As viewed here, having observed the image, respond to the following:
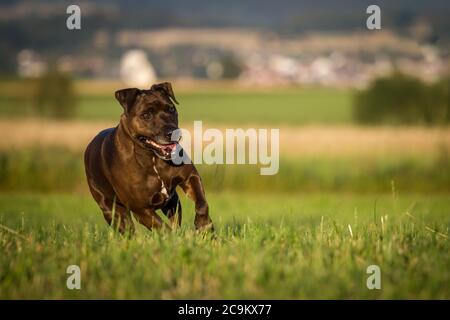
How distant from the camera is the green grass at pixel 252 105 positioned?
54.9 metres

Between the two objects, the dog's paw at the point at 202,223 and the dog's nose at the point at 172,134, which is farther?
the dog's paw at the point at 202,223

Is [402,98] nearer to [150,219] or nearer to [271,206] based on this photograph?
[271,206]

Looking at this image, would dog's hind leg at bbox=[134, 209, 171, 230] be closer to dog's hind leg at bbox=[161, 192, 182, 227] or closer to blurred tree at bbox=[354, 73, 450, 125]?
dog's hind leg at bbox=[161, 192, 182, 227]

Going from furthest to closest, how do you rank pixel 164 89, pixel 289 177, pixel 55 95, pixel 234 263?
pixel 55 95, pixel 289 177, pixel 164 89, pixel 234 263

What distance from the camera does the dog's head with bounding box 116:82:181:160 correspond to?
7.32 meters

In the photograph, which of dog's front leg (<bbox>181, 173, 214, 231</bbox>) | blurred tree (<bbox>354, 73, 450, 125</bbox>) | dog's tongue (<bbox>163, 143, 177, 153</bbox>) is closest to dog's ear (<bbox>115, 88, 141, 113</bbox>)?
dog's tongue (<bbox>163, 143, 177, 153</bbox>)

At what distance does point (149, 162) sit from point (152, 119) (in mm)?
387

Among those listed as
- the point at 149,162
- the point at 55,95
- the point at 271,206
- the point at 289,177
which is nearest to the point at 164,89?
the point at 149,162

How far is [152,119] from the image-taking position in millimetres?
7395

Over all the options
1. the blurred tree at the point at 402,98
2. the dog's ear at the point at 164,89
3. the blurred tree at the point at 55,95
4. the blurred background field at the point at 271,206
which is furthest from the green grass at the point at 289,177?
the blurred tree at the point at 55,95

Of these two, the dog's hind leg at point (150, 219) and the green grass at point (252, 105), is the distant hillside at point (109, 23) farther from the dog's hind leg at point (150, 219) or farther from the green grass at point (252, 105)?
the dog's hind leg at point (150, 219)

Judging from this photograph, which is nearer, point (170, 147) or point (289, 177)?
point (170, 147)

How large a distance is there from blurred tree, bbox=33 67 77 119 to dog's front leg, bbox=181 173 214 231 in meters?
36.0
